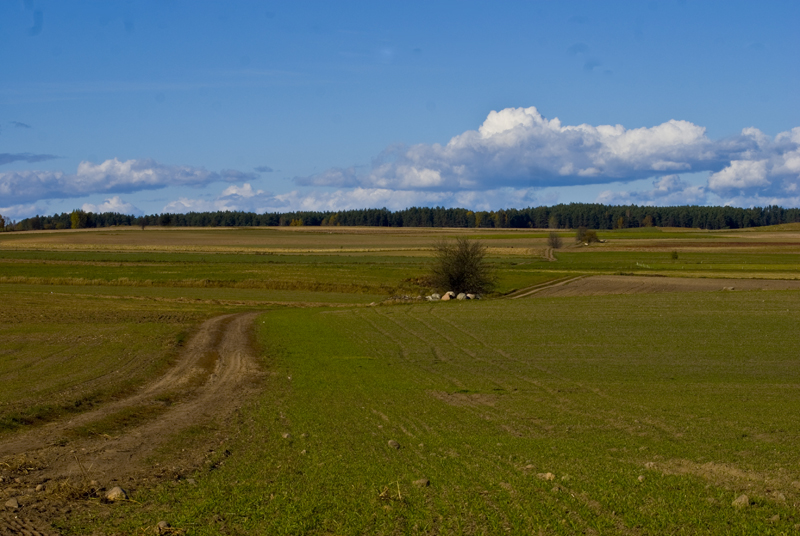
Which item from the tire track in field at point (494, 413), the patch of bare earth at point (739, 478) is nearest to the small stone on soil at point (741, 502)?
the patch of bare earth at point (739, 478)

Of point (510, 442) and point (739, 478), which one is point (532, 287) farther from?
point (739, 478)

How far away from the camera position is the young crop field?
8.10 meters

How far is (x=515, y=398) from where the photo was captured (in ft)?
57.8

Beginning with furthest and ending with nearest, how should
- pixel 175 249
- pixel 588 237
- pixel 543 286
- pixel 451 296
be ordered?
pixel 588 237 → pixel 175 249 → pixel 543 286 → pixel 451 296

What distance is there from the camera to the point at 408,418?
47.5 ft

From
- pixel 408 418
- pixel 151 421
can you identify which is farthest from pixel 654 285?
pixel 151 421

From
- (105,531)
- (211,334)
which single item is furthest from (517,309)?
(105,531)

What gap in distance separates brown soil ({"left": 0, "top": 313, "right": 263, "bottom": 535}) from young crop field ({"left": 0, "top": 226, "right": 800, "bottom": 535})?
60 millimetres

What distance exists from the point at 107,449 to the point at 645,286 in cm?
5918

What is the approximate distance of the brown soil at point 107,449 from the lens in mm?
8711

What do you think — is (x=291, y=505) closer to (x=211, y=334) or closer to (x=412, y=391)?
(x=412, y=391)

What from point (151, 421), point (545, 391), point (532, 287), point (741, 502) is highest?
point (741, 502)

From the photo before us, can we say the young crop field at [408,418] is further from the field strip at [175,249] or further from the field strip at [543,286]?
the field strip at [175,249]

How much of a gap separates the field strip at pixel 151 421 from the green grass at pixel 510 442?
1.12m
